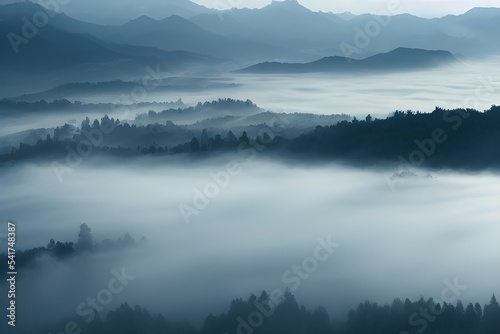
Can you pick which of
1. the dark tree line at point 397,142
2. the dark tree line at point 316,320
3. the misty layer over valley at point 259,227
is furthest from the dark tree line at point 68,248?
the dark tree line at point 397,142

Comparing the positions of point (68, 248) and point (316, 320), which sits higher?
point (316, 320)

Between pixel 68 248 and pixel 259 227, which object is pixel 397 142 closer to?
pixel 259 227

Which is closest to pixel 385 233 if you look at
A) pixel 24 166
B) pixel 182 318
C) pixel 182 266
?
pixel 182 266

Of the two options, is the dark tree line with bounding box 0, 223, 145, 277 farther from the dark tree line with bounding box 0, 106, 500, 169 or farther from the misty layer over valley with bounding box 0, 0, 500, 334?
the dark tree line with bounding box 0, 106, 500, 169

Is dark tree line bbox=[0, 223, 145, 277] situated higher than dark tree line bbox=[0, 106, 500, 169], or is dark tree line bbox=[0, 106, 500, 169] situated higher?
dark tree line bbox=[0, 106, 500, 169]

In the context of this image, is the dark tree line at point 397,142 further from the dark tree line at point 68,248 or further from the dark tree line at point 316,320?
the dark tree line at point 316,320

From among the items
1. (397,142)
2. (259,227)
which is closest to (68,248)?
(259,227)

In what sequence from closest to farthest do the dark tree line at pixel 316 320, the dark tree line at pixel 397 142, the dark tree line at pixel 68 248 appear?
the dark tree line at pixel 316 320 < the dark tree line at pixel 68 248 < the dark tree line at pixel 397 142

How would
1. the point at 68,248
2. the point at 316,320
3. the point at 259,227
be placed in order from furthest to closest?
the point at 259,227, the point at 68,248, the point at 316,320

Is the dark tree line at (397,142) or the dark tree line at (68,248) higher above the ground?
the dark tree line at (397,142)

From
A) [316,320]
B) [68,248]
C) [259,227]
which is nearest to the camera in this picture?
[316,320]

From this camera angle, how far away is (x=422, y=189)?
125 metres

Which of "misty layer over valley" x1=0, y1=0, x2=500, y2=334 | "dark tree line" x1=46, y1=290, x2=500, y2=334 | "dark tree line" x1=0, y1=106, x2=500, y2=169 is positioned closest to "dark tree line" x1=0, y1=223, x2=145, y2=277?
"misty layer over valley" x1=0, y1=0, x2=500, y2=334

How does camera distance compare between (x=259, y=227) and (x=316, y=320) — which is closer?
(x=316, y=320)
